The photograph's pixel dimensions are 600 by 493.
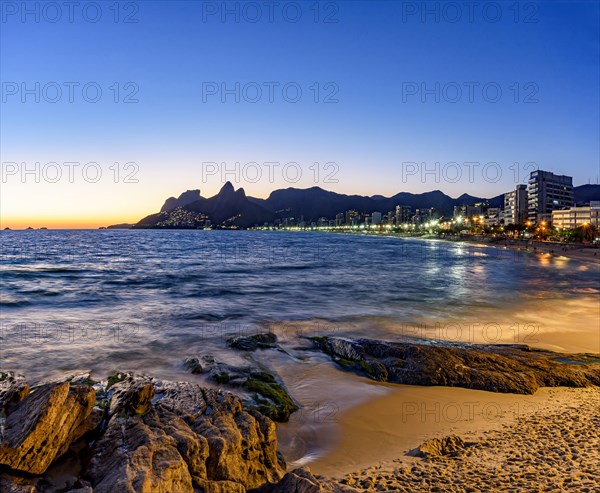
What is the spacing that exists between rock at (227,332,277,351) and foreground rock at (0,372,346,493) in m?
7.72

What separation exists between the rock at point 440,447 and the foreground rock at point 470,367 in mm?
4003

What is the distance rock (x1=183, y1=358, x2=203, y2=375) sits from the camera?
13344 mm

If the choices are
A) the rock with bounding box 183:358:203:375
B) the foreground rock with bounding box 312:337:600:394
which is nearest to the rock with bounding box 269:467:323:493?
the foreground rock with bounding box 312:337:600:394

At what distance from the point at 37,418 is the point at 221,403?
3.33 m

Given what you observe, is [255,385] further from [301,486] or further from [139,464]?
[139,464]

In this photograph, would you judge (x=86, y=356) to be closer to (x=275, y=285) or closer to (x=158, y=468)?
(x=158, y=468)

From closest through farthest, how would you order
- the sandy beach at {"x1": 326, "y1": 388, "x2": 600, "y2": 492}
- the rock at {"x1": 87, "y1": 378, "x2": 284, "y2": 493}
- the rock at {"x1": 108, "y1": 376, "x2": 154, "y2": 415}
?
1. the rock at {"x1": 87, "y1": 378, "x2": 284, "y2": 493}
2. the sandy beach at {"x1": 326, "y1": 388, "x2": 600, "y2": 492}
3. the rock at {"x1": 108, "y1": 376, "x2": 154, "y2": 415}

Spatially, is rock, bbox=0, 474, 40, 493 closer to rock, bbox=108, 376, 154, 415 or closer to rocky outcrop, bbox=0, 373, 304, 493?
rocky outcrop, bbox=0, 373, 304, 493

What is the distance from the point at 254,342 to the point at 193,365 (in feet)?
11.6

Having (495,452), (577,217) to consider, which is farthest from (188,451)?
(577,217)

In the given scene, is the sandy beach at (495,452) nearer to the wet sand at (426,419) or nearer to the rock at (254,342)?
the wet sand at (426,419)

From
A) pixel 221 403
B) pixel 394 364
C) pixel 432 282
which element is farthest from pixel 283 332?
pixel 432 282

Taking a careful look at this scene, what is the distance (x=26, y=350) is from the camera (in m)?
16.2

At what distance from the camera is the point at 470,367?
12.9m
